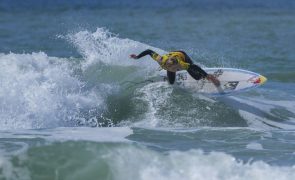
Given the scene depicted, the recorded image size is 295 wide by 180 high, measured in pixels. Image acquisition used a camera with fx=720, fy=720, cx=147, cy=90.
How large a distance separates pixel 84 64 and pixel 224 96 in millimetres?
4232

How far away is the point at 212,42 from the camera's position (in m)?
28.3

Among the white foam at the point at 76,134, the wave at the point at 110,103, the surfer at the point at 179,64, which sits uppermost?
the surfer at the point at 179,64

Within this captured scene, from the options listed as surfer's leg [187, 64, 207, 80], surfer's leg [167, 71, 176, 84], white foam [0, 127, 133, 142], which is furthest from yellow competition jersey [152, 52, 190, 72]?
white foam [0, 127, 133, 142]

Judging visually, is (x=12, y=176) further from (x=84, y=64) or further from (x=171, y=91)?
(x=84, y=64)

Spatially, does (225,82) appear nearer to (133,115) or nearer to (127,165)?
(133,115)

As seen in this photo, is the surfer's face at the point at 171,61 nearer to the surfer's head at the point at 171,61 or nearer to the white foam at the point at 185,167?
the surfer's head at the point at 171,61

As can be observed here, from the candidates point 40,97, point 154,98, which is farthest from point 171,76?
point 40,97

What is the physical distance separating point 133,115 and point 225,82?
1.89m

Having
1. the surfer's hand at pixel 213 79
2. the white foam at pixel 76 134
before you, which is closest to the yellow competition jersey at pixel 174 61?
the surfer's hand at pixel 213 79

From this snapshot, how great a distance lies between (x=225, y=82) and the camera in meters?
13.8

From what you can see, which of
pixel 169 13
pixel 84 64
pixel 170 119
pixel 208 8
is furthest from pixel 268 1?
pixel 170 119

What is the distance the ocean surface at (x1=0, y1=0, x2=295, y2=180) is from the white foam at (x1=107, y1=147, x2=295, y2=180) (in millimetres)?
12

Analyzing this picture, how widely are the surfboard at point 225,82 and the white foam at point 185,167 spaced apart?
498cm

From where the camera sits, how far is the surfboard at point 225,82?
44.8 ft
